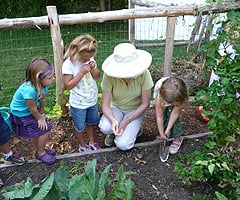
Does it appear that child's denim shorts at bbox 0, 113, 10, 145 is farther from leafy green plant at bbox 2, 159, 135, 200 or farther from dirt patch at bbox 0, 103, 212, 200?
leafy green plant at bbox 2, 159, 135, 200

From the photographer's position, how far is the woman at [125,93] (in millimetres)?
2865

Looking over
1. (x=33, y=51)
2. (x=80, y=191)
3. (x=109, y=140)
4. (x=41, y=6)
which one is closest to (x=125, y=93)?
(x=109, y=140)

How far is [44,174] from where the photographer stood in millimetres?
2816

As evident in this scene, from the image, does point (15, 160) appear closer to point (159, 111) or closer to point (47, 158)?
point (47, 158)

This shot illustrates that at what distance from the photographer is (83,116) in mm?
3125

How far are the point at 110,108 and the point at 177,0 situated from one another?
4.43 m

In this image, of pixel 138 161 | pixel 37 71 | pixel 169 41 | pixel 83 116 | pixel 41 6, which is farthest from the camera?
pixel 41 6

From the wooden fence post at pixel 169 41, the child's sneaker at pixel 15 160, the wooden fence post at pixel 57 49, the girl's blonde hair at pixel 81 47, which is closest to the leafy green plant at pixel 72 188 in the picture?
the child's sneaker at pixel 15 160

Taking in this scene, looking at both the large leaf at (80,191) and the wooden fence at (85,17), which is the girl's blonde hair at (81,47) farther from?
the large leaf at (80,191)

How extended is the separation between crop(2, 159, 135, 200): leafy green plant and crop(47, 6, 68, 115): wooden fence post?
4.53 feet

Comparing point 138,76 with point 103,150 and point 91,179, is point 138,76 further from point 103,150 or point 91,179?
point 91,179

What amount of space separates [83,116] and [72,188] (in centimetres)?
113

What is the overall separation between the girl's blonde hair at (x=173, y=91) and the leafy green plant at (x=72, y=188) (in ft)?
2.66

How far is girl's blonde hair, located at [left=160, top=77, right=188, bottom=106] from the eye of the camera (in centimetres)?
274
